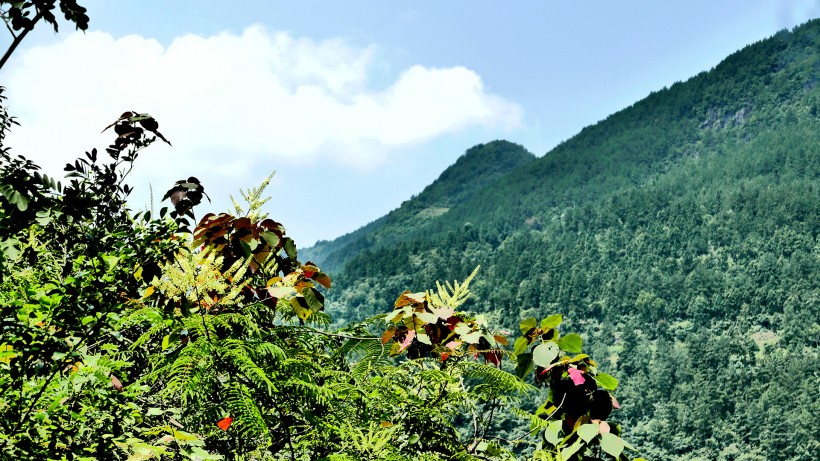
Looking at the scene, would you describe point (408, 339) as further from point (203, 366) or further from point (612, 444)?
point (203, 366)

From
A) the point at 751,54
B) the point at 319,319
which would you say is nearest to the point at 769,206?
the point at 751,54

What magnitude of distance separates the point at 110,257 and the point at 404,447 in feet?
2.50

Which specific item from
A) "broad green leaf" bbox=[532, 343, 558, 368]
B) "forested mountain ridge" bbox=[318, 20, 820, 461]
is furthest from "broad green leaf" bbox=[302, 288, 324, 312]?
"forested mountain ridge" bbox=[318, 20, 820, 461]

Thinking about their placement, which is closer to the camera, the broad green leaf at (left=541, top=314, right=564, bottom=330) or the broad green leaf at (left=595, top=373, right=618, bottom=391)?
the broad green leaf at (left=595, top=373, right=618, bottom=391)

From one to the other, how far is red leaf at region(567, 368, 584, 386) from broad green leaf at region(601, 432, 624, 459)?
0.15m

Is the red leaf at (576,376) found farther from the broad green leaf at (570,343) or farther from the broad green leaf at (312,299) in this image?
the broad green leaf at (312,299)

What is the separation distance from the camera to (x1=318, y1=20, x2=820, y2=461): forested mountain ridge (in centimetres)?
6800

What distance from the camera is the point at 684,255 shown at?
104 meters

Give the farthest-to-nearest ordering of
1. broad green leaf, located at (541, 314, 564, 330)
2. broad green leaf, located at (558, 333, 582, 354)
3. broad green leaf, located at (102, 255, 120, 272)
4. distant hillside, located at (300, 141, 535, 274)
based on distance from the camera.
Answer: distant hillside, located at (300, 141, 535, 274) → broad green leaf, located at (541, 314, 564, 330) → broad green leaf, located at (558, 333, 582, 354) → broad green leaf, located at (102, 255, 120, 272)

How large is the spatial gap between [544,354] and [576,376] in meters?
0.10

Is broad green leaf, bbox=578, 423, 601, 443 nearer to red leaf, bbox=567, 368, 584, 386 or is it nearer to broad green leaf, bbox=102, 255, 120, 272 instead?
red leaf, bbox=567, 368, 584, 386

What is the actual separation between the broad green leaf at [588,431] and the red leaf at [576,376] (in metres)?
0.11

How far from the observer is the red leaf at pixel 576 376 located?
1807 mm

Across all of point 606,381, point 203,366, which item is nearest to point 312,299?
point 203,366
